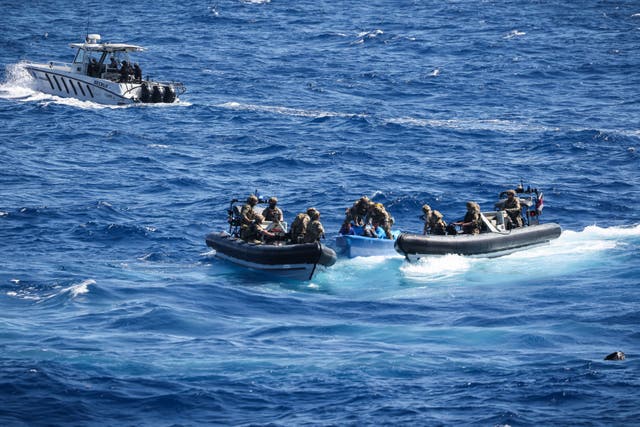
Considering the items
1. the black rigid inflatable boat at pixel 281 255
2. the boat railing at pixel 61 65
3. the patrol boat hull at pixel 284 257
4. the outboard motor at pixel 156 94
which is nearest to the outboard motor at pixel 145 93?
the outboard motor at pixel 156 94

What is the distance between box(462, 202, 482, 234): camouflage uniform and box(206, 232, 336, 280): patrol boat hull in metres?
4.63

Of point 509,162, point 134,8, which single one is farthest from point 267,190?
point 134,8

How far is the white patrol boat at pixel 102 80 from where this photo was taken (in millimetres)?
56250

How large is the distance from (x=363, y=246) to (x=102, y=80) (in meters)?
28.1

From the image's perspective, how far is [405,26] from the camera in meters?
82.3

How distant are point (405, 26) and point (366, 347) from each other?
61.2 meters

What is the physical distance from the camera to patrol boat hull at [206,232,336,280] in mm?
29289

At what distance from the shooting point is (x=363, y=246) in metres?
32.1

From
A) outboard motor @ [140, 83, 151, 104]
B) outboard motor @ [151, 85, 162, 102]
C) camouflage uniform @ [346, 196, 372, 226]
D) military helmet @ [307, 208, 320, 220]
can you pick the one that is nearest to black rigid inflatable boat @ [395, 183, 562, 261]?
camouflage uniform @ [346, 196, 372, 226]

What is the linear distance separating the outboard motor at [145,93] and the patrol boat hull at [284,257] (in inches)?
1072

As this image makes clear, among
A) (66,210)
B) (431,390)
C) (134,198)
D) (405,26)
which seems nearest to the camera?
(431,390)

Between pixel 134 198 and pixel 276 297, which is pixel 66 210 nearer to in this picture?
pixel 134 198

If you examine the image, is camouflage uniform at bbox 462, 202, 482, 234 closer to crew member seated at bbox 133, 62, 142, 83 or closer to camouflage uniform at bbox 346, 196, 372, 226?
camouflage uniform at bbox 346, 196, 372, 226

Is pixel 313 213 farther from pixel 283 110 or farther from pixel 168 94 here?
pixel 168 94
